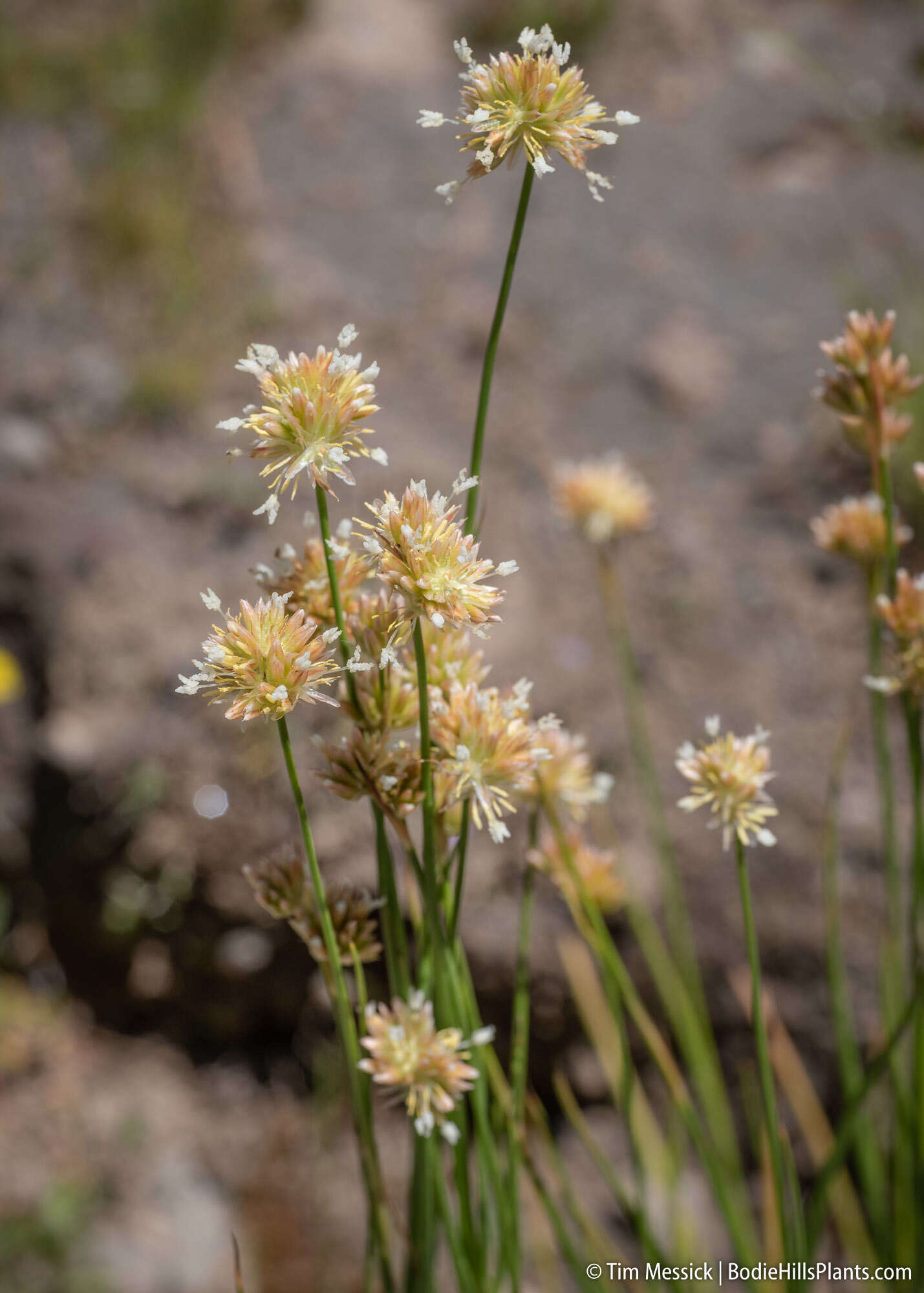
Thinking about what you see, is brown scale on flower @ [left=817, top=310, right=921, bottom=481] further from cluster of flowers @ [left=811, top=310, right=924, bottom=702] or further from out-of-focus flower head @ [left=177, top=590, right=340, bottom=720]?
out-of-focus flower head @ [left=177, top=590, right=340, bottom=720]

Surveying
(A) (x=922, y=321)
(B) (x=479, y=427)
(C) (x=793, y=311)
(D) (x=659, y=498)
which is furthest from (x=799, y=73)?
(B) (x=479, y=427)

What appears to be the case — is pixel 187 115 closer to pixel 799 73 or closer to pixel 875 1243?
pixel 799 73

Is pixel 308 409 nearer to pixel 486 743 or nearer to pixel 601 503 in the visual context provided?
pixel 486 743

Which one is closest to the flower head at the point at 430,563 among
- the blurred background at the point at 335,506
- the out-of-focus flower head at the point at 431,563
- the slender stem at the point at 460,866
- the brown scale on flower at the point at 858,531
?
the out-of-focus flower head at the point at 431,563

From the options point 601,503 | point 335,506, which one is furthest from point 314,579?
point 335,506

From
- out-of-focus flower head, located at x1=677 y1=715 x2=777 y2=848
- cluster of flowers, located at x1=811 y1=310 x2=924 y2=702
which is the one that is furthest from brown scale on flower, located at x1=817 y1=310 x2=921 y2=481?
out-of-focus flower head, located at x1=677 y1=715 x2=777 y2=848

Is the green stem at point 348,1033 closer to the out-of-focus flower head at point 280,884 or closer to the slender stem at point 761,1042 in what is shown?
the out-of-focus flower head at point 280,884

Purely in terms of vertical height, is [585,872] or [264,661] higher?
[264,661]
